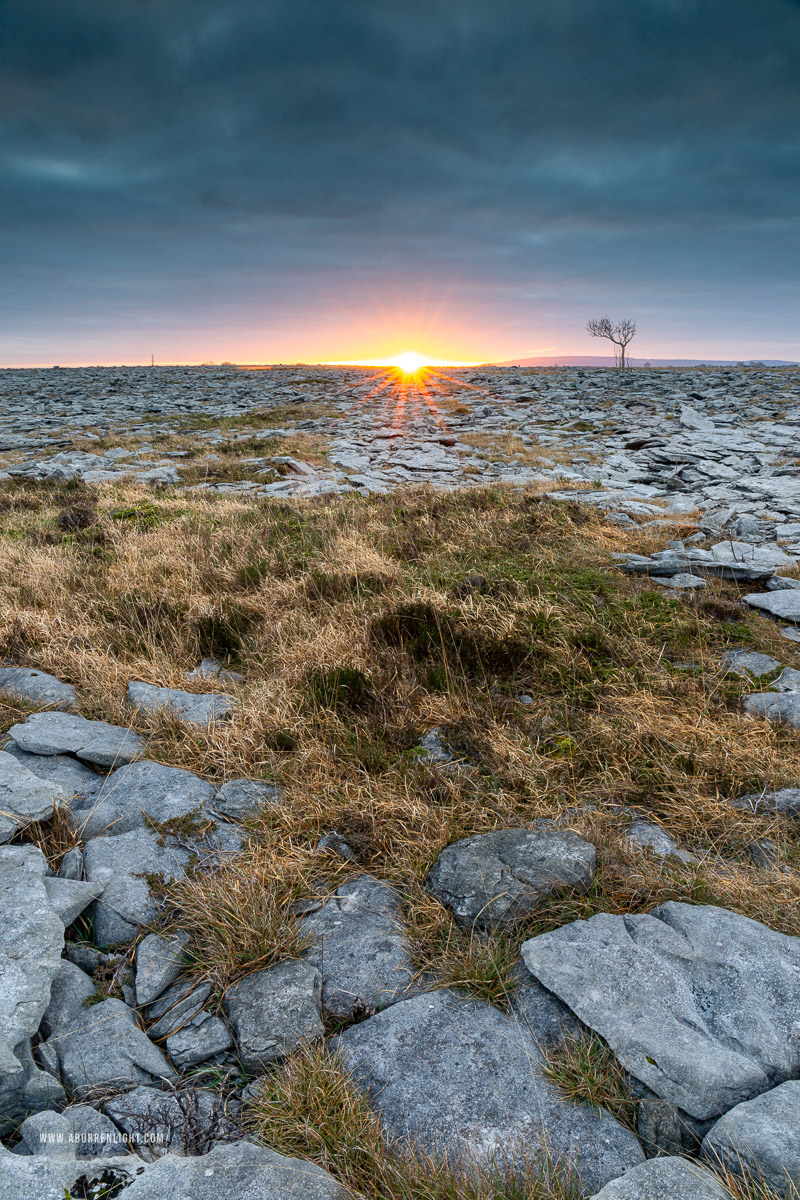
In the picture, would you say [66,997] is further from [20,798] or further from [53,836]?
[20,798]

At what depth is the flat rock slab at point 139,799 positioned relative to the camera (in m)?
3.31

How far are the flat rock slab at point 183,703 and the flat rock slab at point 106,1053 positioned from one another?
199cm

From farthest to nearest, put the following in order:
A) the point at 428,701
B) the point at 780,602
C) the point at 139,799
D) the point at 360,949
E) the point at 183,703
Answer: the point at 780,602, the point at 183,703, the point at 428,701, the point at 139,799, the point at 360,949

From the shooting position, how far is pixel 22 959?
90.7 inches

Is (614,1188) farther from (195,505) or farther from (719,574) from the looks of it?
(195,505)

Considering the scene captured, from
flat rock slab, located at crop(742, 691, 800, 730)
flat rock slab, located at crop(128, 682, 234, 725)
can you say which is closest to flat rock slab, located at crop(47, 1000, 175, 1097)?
flat rock slab, located at crop(128, 682, 234, 725)

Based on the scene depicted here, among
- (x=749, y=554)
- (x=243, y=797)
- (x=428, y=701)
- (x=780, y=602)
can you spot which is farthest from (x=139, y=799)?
(x=749, y=554)

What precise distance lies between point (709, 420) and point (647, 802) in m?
22.5

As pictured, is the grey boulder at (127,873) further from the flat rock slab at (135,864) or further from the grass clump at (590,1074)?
the grass clump at (590,1074)

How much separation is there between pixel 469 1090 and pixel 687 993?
921mm

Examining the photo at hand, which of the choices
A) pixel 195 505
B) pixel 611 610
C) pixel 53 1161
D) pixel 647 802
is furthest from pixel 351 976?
pixel 195 505

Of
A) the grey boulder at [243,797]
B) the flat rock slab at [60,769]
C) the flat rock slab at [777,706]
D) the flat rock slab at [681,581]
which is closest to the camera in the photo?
the grey boulder at [243,797]

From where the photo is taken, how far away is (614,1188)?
5.68 ft

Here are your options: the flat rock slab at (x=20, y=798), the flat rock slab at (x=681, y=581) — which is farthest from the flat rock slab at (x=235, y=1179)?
the flat rock slab at (x=681, y=581)
